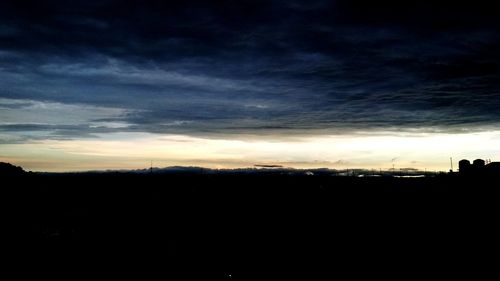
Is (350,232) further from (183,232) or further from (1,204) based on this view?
(1,204)

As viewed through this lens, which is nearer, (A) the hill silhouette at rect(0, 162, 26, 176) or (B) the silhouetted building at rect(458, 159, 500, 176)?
(B) the silhouetted building at rect(458, 159, 500, 176)

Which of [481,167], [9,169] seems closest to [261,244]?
[481,167]

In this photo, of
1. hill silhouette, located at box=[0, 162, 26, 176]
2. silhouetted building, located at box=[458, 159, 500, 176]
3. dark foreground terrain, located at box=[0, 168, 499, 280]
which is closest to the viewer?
dark foreground terrain, located at box=[0, 168, 499, 280]

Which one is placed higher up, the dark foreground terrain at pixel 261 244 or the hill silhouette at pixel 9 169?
the hill silhouette at pixel 9 169

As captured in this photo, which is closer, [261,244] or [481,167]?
[261,244]

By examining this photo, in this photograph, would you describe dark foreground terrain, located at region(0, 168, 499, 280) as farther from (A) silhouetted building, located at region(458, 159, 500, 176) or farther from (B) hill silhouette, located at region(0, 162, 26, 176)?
(B) hill silhouette, located at region(0, 162, 26, 176)

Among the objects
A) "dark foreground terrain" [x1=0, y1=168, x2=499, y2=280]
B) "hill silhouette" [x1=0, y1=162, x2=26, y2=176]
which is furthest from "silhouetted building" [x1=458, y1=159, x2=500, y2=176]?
"hill silhouette" [x1=0, y1=162, x2=26, y2=176]

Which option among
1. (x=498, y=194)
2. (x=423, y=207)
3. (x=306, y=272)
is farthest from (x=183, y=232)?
(x=498, y=194)

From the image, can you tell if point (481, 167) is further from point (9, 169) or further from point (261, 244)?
point (9, 169)

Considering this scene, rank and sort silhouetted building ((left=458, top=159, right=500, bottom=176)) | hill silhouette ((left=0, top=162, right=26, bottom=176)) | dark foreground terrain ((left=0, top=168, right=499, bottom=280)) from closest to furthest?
dark foreground terrain ((left=0, top=168, right=499, bottom=280)) → silhouetted building ((left=458, top=159, right=500, bottom=176)) → hill silhouette ((left=0, top=162, right=26, bottom=176))

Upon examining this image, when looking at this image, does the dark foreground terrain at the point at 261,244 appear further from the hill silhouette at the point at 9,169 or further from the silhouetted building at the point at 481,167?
the hill silhouette at the point at 9,169

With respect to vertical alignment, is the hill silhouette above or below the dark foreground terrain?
above

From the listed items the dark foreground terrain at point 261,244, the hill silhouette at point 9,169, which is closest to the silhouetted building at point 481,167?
the dark foreground terrain at point 261,244

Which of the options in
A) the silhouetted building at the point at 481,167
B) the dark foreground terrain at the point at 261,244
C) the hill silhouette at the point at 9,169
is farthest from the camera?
the hill silhouette at the point at 9,169
